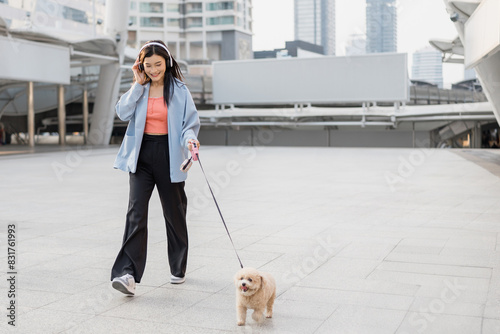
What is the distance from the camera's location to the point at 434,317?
4.24m

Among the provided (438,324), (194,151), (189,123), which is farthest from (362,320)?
(189,123)

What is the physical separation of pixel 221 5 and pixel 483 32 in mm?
100684

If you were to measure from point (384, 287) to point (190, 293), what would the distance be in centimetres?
146

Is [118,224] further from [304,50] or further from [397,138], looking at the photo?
[304,50]

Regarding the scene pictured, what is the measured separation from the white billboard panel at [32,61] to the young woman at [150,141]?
23193 millimetres

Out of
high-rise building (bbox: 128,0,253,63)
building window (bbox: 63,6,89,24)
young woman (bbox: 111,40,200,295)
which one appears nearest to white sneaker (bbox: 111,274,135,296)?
young woman (bbox: 111,40,200,295)

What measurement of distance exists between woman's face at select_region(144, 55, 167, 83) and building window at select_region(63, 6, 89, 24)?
32.1 metres

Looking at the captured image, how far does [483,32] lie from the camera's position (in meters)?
15.9

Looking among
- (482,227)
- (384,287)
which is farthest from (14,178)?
(384,287)

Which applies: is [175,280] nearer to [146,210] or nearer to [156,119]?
[146,210]

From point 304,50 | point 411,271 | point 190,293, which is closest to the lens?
point 190,293

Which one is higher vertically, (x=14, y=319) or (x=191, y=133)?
(x=191, y=133)

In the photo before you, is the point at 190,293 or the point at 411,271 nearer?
the point at 190,293

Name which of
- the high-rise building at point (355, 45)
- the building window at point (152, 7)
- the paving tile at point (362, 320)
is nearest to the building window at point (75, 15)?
the high-rise building at point (355, 45)
